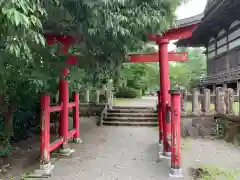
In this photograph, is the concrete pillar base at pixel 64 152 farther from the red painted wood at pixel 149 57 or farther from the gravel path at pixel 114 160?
the red painted wood at pixel 149 57

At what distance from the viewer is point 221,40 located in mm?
15617

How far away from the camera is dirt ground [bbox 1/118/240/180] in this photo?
15.4 feet

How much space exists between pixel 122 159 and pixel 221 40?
12.8 m

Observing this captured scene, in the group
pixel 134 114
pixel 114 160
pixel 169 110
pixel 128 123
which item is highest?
pixel 169 110

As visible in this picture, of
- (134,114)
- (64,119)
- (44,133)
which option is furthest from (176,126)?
(134,114)

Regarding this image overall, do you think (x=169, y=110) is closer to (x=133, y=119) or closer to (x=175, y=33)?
(x=175, y=33)

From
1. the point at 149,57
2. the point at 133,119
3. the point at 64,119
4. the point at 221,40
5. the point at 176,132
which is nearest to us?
the point at 176,132

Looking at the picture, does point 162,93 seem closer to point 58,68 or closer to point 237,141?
point 237,141

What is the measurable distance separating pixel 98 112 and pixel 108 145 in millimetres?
5210

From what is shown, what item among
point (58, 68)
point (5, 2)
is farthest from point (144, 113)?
point (5, 2)

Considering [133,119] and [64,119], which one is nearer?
[64,119]

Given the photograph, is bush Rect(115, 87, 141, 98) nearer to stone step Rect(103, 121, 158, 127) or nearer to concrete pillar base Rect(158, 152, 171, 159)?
stone step Rect(103, 121, 158, 127)

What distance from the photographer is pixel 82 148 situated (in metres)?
6.82

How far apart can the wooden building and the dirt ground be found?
6.28m
